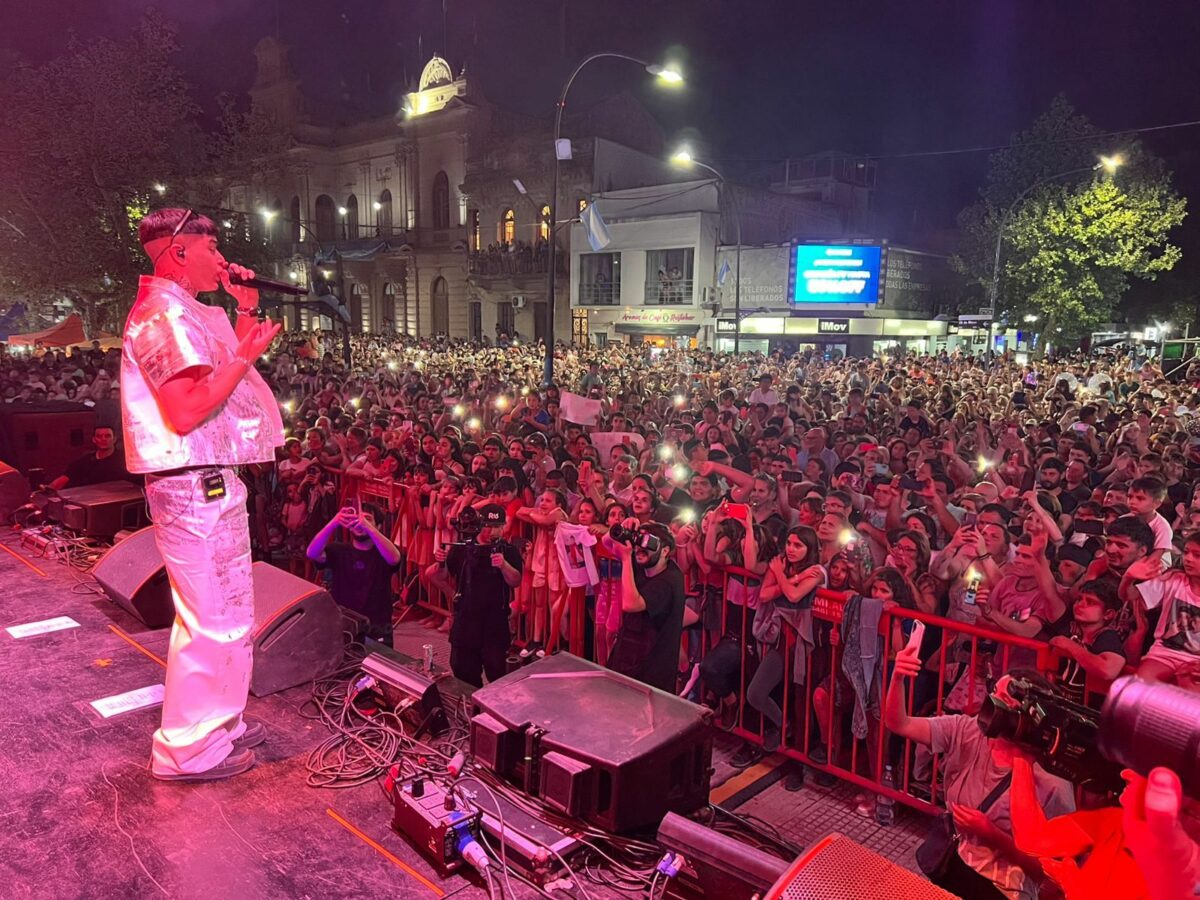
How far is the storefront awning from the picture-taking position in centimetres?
3242

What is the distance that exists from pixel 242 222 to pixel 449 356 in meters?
6.80

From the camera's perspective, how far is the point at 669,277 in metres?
32.5

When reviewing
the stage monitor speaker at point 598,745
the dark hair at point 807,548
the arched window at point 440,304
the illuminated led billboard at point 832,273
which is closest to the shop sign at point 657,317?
the illuminated led billboard at point 832,273

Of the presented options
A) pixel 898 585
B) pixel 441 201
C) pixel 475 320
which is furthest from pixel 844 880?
pixel 441 201

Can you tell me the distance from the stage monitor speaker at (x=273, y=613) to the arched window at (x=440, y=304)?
130 feet

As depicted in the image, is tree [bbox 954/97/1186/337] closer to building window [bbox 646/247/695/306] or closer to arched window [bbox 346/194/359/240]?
building window [bbox 646/247/695/306]

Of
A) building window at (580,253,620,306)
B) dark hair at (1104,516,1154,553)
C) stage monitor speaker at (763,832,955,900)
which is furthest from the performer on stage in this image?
building window at (580,253,620,306)

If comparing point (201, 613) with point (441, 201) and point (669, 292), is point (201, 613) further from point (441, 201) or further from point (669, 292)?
point (441, 201)

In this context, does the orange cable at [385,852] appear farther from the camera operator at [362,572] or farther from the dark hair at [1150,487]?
the dark hair at [1150,487]

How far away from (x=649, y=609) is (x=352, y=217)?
48696mm

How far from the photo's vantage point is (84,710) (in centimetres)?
373

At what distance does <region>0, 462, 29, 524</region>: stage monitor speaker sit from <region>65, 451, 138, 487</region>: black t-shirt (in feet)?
1.63

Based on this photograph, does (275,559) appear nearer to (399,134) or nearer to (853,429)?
(853,429)

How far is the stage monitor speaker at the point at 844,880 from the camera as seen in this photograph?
2.13 m
